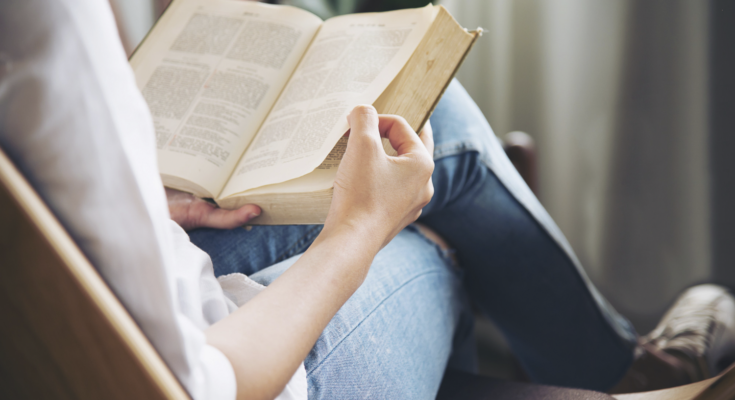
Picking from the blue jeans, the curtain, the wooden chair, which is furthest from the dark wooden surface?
the curtain

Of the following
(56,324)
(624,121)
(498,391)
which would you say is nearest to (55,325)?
(56,324)

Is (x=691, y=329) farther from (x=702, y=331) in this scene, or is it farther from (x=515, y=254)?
(x=515, y=254)

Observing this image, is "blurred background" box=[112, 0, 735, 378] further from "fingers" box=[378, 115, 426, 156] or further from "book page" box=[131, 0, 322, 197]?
"fingers" box=[378, 115, 426, 156]

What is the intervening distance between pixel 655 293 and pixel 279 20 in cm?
102

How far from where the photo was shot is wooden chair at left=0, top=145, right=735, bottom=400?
0.19 m

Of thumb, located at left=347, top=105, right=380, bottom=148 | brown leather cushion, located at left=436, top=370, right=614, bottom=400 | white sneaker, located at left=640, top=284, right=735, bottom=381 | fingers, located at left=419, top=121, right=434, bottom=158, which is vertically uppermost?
thumb, located at left=347, top=105, right=380, bottom=148

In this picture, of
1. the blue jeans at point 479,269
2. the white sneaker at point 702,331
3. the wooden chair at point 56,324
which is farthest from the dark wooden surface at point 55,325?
the white sneaker at point 702,331

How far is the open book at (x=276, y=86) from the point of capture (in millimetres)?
443

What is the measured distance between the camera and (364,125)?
1.23ft

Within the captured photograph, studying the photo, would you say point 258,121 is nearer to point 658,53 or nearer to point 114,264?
point 114,264

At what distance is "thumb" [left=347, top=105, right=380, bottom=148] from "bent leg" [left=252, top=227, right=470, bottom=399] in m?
0.16

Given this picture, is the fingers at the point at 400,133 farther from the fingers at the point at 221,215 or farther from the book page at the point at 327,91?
the fingers at the point at 221,215

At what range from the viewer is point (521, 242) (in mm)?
637

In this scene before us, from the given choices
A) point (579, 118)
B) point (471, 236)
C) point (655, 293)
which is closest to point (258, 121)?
point (471, 236)
